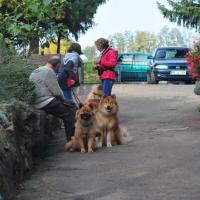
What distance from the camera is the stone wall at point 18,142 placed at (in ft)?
25.7

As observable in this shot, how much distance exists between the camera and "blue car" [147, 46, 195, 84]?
30.8 meters

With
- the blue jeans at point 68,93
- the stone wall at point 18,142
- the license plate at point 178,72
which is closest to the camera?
the stone wall at point 18,142

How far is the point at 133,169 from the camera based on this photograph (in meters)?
9.55

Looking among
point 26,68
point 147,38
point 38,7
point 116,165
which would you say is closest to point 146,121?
point 26,68

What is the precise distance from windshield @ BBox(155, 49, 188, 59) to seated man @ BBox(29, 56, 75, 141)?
19.9m

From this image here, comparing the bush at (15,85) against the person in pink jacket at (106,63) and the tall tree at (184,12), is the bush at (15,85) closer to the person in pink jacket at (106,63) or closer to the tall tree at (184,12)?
the person in pink jacket at (106,63)

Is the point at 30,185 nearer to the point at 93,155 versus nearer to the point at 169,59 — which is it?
the point at 93,155

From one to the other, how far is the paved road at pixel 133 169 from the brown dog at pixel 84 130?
0.23 meters

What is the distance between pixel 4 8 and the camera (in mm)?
15570

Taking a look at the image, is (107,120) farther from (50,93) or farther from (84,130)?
(50,93)

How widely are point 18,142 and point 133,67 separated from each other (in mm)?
25806

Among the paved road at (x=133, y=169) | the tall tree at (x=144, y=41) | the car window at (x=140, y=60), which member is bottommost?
the tall tree at (x=144, y=41)

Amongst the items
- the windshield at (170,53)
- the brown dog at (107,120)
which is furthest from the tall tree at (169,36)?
the brown dog at (107,120)

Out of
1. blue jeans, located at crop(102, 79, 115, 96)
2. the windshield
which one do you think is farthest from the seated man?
the windshield
